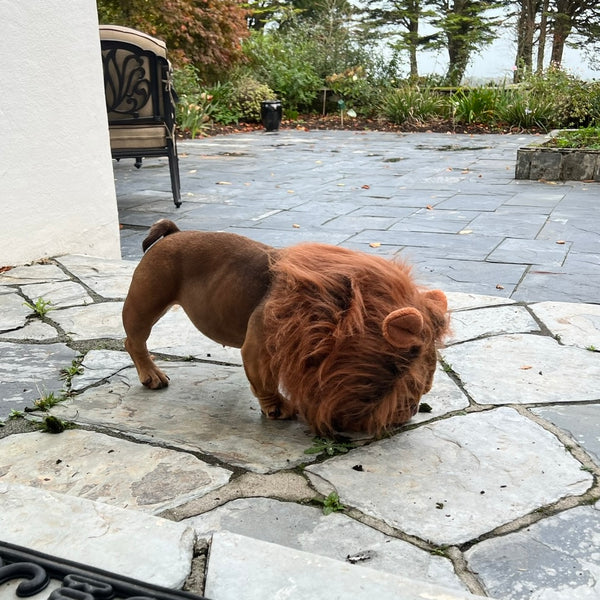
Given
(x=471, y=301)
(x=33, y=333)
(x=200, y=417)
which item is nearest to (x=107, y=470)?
(x=200, y=417)

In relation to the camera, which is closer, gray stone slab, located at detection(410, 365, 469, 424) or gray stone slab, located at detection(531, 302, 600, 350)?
gray stone slab, located at detection(410, 365, 469, 424)

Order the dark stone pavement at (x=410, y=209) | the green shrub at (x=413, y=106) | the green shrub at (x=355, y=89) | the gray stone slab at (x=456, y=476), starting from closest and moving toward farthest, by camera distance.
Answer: the gray stone slab at (x=456, y=476) → the dark stone pavement at (x=410, y=209) → the green shrub at (x=413, y=106) → the green shrub at (x=355, y=89)

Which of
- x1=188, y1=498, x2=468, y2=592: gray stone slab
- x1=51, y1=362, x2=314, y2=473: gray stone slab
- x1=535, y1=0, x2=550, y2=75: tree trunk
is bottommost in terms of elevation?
x1=51, y1=362, x2=314, y2=473: gray stone slab

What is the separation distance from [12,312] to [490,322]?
199 cm

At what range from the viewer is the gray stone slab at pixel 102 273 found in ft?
10.5

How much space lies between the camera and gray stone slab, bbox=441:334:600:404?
6.89ft

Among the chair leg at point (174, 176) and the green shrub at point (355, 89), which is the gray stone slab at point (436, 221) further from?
the green shrub at point (355, 89)

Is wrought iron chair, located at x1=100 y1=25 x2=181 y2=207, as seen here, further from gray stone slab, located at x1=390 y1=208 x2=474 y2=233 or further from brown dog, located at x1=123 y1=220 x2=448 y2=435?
brown dog, located at x1=123 y1=220 x2=448 y2=435

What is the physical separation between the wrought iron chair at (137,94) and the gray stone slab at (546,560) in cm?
441

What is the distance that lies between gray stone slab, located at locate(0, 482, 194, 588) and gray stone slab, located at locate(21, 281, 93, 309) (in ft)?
5.64

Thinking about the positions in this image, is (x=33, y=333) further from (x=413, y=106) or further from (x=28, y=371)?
(x=413, y=106)

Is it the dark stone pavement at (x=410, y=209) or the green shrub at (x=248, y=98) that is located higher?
the green shrub at (x=248, y=98)

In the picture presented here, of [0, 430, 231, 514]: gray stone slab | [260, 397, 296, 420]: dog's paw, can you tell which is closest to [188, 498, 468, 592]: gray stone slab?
[0, 430, 231, 514]: gray stone slab

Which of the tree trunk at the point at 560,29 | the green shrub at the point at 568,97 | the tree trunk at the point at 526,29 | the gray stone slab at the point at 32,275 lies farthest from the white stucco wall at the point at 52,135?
the tree trunk at the point at 560,29
